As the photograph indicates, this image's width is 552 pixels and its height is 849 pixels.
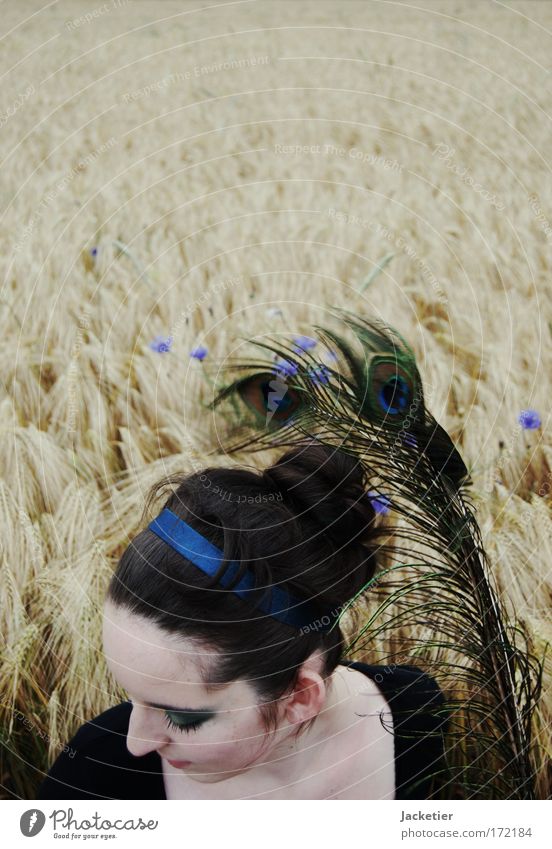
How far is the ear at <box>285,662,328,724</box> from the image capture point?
0.80 m

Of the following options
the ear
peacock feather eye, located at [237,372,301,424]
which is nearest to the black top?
the ear

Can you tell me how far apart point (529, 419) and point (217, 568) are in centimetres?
48

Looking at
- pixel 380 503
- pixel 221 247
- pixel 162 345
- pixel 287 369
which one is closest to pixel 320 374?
pixel 287 369

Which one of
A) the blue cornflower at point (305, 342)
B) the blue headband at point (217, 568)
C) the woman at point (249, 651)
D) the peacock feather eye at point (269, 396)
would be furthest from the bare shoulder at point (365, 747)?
the blue cornflower at point (305, 342)

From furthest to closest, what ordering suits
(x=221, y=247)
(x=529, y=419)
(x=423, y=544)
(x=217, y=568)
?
(x=221, y=247), (x=529, y=419), (x=423, y=544), (x=217, y=568)

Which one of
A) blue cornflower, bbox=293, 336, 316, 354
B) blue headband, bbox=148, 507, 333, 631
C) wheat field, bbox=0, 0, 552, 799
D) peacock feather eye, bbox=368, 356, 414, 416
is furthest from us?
blue cornflower, bbox=293, 336, 316, 354

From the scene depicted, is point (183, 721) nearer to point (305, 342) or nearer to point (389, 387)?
point (389, 387)

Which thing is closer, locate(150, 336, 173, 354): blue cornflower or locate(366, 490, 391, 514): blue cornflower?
locate(366, 490, 391, 514): blue cornflower

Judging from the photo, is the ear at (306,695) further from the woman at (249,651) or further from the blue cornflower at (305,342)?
the blue cornflower at (305,342)

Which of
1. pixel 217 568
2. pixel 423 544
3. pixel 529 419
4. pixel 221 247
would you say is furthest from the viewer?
pixel 221 247

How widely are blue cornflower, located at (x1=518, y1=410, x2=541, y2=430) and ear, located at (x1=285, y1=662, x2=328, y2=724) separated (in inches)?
16.4

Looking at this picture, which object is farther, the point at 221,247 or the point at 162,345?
the point at 221,247

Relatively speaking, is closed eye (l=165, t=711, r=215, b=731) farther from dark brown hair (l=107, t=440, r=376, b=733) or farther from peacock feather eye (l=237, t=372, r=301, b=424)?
peacock feather eye (l=237, t=372, r=301, b=424)

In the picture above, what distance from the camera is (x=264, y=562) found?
0.76 metres
